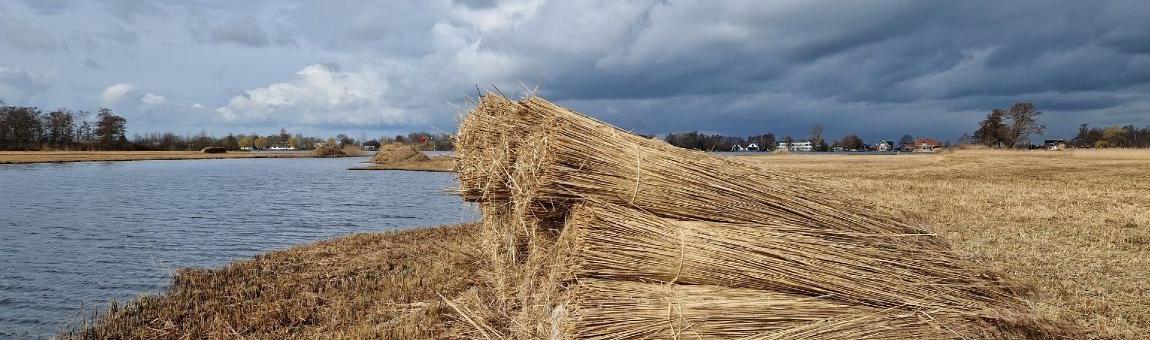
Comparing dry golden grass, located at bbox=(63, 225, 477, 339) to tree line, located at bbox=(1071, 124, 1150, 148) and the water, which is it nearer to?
the water

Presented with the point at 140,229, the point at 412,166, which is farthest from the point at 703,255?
the point at 412,166

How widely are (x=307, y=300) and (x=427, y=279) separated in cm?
144

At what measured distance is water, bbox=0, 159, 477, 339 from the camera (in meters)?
8.78

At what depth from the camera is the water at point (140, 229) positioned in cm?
878

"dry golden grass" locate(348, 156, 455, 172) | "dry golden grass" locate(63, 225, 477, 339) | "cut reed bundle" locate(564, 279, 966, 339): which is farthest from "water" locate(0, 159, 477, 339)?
"dry golden grass" locate(348, 156, 455, 172)

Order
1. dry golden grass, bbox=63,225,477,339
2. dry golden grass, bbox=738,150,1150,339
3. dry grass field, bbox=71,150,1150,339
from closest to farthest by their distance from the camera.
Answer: dry golden grass, bbox=738,150,1150,339 < dry grass field, bbox=71,150,1150,339 < dry golden grass, bbox=63,225,477,339

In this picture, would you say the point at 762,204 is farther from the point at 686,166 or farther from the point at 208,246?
the point at 208,246

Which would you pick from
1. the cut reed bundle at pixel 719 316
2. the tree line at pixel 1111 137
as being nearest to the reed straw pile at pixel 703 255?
the cut reed bundle at pixel 719 316

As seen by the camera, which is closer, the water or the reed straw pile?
the reed straw pile

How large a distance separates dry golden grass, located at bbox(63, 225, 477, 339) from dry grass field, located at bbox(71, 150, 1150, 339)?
2 cm

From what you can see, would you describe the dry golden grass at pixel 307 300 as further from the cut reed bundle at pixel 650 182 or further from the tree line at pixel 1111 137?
the tree line at pixel 1111 137

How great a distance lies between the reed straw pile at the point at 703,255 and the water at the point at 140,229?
2110 millimetres

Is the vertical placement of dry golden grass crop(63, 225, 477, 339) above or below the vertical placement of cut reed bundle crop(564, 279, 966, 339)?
below

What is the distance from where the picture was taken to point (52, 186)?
99.6 feet
